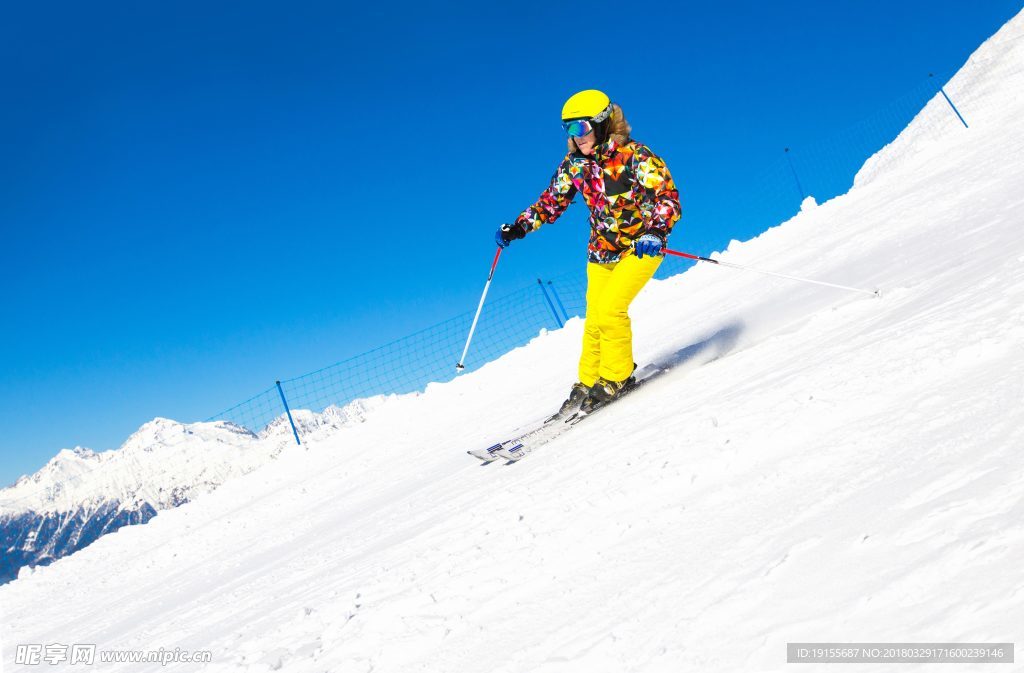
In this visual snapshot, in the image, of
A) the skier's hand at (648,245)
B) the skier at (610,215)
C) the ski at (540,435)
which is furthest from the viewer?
the ski at (540,435)

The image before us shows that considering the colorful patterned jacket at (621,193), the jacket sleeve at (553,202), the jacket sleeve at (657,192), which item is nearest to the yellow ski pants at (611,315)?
the colorful patterned jacket at (621,193)

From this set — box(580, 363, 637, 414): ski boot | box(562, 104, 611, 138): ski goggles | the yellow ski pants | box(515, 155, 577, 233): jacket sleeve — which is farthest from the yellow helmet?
box(580, 363, 637, 414): ski boot

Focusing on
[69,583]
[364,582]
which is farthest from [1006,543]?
[69,583]

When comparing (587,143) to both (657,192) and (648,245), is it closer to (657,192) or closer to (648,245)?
(657,192)

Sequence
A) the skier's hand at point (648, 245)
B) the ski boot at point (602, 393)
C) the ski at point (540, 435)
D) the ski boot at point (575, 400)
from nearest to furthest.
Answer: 1. the skier's hand at point (648, 245)
2. the ski at point (540, 435)
3. the ski boot at point (602, 393)
4. the ski boot at point (575, 400)

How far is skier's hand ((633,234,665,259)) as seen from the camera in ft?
16.9

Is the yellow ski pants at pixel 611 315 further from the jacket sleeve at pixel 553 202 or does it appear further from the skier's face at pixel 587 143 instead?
the skier's face at pixel 587 143

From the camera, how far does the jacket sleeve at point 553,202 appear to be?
5.84 meters

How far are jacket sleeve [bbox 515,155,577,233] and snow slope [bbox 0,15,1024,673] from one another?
1.48 meters

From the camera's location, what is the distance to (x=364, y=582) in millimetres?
3730

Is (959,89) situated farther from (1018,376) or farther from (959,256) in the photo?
(1018,376)

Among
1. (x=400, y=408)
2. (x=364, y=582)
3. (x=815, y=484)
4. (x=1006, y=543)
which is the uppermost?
(x=400, y=408)

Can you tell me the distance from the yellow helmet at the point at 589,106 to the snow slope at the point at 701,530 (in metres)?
1.83

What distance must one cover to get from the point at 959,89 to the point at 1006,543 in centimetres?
3744
